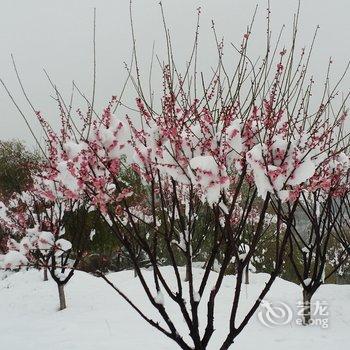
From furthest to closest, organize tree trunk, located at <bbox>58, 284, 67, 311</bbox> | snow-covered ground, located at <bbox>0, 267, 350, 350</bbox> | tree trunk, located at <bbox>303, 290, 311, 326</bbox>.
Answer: tree trunk, located at <bbox>58, 284, 67, 311</bbox>, tree trunk, located at <bbox>303, 290, 311, 326</bbox>, snow-covered ground, located at <bbox>0, 267, 350, 350</bbox>

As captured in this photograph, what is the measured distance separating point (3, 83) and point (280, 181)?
7.24ft

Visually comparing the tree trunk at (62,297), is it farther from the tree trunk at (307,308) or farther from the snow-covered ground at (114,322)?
the tree trunk at (307,308)

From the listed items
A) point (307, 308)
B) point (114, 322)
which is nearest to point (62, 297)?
point (114, 322)

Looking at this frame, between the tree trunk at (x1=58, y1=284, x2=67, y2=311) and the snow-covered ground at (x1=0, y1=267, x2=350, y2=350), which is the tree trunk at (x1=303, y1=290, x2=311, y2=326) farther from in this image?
the tree trunk at (x1=58, y1=284, x2=67, y2=311)

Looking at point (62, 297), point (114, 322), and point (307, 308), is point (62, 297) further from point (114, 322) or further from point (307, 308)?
point (307, 308)

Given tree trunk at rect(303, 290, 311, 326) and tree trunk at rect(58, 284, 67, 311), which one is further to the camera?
tree trunk at rect(58, 284, 67, 311)

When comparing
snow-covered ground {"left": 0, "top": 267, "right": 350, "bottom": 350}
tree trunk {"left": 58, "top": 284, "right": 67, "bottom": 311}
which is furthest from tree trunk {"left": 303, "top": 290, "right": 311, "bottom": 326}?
tree trunk {"left": 58, "top": 284, "right": 67, "bottom": 311}

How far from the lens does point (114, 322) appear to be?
6594mm

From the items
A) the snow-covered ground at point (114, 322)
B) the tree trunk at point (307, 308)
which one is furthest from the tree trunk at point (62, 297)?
the tree trunk at point (307, 308)

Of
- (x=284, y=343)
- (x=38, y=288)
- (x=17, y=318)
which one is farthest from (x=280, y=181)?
(x=38, y=288)

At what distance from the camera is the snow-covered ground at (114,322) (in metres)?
5.34

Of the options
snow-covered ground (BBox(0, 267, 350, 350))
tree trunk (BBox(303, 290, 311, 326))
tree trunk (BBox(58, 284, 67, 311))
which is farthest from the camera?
tree trunk (BBox(58, 284, 67, 311))

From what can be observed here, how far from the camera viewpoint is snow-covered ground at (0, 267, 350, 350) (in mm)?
5344

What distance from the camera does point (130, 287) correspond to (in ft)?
31.3
